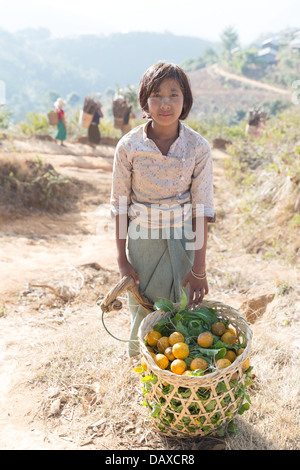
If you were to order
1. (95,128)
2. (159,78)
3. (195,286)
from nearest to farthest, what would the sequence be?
(159,78)
(195,286)
(95,128)

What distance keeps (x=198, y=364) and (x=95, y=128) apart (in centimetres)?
1021

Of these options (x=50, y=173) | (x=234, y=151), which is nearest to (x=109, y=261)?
(x=50, y=173)

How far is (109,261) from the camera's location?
3924mm

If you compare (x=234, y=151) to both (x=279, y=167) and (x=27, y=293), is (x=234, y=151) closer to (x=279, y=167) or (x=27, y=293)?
(x=279, y=167)

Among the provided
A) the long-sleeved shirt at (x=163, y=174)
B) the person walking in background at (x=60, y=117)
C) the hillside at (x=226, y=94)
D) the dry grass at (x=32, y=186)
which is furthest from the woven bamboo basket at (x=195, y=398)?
the hillside at (x=226, y=94)

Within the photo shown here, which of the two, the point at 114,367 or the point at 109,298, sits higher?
A: the point at 109,298

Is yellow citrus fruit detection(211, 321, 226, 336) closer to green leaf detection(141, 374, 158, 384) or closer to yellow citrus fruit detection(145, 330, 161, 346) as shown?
yellow citrus fruit detection(145, 330, 161, 346)

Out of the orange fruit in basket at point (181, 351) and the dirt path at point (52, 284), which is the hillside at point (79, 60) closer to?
the dirt path at point (52, 284)

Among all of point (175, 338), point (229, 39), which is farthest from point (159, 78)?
point (229, 39)

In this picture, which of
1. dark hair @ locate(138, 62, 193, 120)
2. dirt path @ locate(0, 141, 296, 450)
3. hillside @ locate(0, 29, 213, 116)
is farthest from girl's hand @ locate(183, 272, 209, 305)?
hillside @ locate(0, 29, 213, 116)

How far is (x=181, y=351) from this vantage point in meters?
1.40

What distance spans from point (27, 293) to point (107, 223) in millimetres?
2714

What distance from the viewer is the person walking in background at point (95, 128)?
34.1 feet

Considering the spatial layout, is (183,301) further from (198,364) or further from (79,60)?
(79,60)
